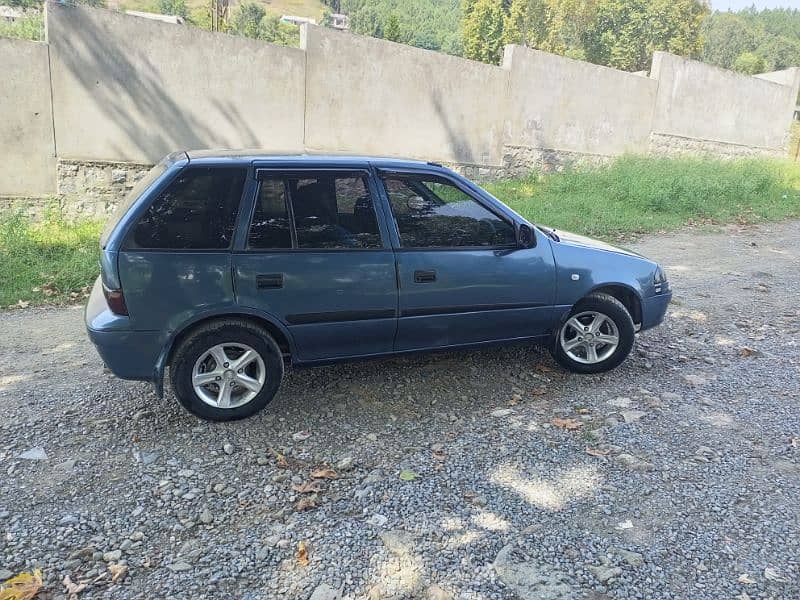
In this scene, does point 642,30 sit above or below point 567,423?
above

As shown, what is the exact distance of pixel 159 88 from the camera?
10.2 m

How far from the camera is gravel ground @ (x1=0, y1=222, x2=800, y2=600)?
282cm

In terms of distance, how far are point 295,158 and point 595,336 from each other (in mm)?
2631

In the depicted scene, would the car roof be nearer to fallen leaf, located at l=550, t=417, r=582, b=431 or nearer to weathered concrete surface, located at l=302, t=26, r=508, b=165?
fallen leaf, located at l=550, t=417, r=582, b=431

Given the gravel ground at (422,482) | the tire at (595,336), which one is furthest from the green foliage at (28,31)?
the tire at (595,336)

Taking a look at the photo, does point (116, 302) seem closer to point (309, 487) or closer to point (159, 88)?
point (309, 487)

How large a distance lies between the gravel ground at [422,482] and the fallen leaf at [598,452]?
0.05 ft

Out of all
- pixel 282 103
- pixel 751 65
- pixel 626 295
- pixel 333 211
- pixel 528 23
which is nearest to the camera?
pixel 333 211

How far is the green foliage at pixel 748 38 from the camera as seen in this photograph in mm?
77750

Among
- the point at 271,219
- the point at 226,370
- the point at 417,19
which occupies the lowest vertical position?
the point at 226,370

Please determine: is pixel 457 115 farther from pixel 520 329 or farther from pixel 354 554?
pixel 354 554

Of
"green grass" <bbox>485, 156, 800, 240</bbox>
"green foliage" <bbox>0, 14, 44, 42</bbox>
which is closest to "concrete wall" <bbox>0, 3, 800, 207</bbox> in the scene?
"green grass" <bbox>485, 156, 800, 240</bbox>

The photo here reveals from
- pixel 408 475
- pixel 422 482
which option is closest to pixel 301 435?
pixel 408 475

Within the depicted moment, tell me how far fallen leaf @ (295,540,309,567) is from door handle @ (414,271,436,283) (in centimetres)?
192
